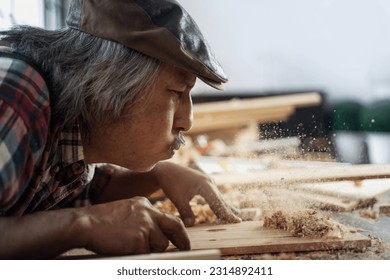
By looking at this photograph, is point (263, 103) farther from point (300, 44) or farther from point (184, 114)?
point (184, 114)

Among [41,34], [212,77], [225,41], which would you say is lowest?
[212,77]

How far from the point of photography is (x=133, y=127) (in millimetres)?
1190

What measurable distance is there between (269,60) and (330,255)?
3.85 m

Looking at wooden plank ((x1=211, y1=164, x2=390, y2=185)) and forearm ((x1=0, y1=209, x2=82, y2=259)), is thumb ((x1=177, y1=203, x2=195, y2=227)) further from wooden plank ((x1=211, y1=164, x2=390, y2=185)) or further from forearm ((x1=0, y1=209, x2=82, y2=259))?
forearm ((x1=0, y1=209, x2=82, y2=259))

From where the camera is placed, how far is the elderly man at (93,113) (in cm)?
97

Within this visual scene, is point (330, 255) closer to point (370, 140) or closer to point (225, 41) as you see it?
point (370, 140)

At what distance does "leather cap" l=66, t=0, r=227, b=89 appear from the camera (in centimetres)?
110

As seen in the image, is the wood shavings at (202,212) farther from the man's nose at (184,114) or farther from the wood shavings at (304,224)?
the man's nose at (184,114)

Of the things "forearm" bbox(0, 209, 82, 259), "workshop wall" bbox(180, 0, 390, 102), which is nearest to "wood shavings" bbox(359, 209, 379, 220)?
"forearm" bbox(0, 209, 82, 259)

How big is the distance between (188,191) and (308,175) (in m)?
0.48

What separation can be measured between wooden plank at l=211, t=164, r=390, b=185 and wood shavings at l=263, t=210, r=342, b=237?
0.37 m

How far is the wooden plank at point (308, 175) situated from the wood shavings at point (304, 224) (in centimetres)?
37

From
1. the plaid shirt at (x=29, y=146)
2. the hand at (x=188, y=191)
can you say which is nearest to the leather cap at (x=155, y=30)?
the plaid shirt at (x=29, y=146)

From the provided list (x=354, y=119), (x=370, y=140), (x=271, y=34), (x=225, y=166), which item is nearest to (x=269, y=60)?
(x=271, y=34)
